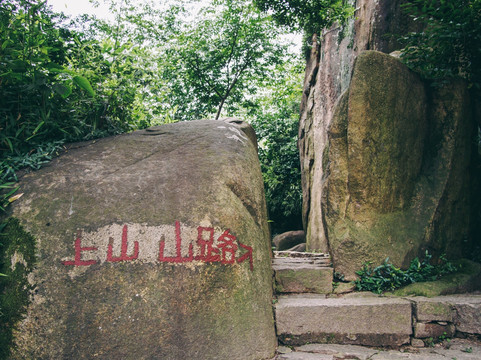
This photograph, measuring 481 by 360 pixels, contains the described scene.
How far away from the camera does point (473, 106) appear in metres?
4.17

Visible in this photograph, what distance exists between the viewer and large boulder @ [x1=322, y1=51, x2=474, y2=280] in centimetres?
364

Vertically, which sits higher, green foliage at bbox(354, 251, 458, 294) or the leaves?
the leaves

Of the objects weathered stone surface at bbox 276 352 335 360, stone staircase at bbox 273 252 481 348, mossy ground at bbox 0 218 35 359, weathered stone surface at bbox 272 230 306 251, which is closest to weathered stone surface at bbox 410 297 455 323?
stone staircase at bbox 273 252 481 348

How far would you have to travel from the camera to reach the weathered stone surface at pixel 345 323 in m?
2.87

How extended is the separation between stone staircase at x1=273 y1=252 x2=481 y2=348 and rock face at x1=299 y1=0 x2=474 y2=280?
613 millimetres

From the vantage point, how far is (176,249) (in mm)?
2586

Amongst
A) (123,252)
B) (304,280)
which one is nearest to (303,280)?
(304,280)

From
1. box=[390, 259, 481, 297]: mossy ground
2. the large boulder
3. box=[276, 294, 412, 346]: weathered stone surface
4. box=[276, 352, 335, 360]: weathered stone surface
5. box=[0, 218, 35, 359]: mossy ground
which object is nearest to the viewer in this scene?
box=[0, 218, 35, 359]: mossy ground

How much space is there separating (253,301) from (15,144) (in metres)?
2.36

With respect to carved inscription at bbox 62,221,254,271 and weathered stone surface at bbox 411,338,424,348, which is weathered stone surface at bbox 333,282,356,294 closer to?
weathered stone surface at bbox 411,338,424,348

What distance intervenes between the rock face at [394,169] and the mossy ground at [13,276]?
108 inches

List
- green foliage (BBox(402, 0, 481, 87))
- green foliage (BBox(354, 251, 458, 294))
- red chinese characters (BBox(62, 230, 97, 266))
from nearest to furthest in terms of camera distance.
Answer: red chinese characters (BBox(62, 230, 97, 266))
green foliage (BBox(354, 251, 458, 294))
green foliage (BBox(402, 0, 481, 87))

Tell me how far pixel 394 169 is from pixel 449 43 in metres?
1.54

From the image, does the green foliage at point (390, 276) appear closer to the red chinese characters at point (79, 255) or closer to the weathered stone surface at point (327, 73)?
the weathered stone surface at point (327, 73)
